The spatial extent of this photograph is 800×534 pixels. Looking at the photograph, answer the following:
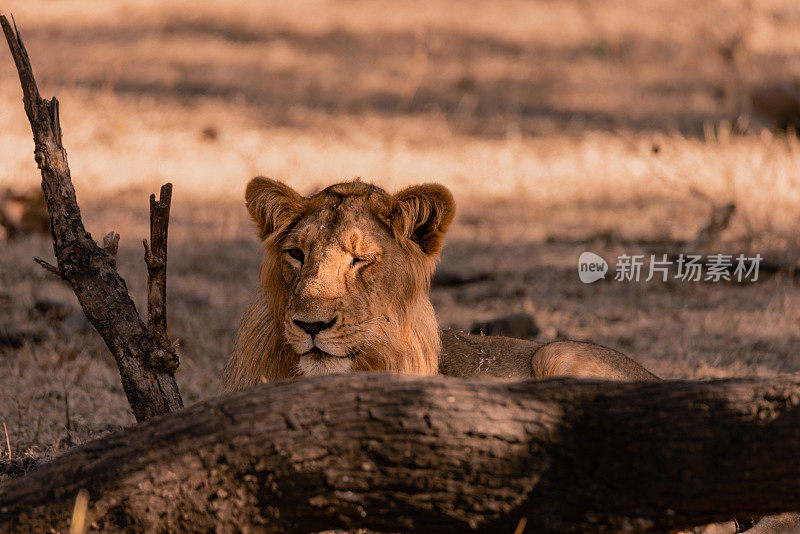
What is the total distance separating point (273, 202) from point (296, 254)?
0.85 feet

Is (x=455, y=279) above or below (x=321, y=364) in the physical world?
above

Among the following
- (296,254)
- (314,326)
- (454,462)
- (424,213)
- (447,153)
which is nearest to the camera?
(454,462)

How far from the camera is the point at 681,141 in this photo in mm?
12336

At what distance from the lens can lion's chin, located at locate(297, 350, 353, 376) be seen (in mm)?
4035

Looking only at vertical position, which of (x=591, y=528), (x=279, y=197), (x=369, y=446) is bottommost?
(x=591, y=528)

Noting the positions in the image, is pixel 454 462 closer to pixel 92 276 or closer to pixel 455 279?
pixel 92 276

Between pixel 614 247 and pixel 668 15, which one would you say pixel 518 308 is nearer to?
pixel 614 247

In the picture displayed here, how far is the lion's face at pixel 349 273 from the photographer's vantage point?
4.04 metres

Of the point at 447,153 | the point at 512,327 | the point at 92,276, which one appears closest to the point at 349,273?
the point at 92,276

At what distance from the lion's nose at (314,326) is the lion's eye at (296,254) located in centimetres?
34

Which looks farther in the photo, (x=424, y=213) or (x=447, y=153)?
(x=447, y=153)

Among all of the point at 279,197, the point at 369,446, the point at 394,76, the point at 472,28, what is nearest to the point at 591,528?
the point at 369,446

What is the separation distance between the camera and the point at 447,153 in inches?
512

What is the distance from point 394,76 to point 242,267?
8.25m
